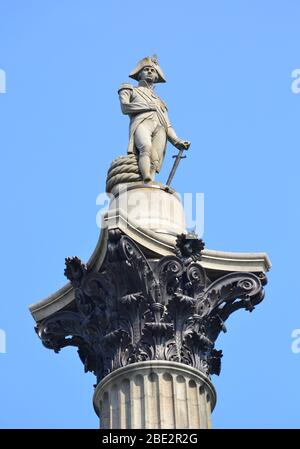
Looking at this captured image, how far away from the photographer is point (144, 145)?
40.3 m

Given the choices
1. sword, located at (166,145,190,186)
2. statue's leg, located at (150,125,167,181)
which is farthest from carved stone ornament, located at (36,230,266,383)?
statue's leg, located at (150,125,167,181)

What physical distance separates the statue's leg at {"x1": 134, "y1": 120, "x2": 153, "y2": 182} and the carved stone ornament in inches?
154

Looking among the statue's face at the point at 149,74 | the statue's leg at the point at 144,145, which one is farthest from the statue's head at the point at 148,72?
the statue's leg at the point at 144,145

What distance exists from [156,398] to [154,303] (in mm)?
2298

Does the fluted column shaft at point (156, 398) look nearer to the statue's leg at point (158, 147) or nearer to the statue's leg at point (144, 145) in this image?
the statue's leg at point (144, 145)

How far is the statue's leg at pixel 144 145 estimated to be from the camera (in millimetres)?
39812

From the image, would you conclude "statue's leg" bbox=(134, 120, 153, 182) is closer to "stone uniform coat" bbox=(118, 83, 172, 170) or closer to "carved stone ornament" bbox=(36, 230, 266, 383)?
"stone uniform coat" bbox=(118, 83, 172, 170)

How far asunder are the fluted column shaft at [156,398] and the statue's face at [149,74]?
1039 cm

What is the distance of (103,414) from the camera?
35.6 meters

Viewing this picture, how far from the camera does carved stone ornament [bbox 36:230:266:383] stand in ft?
117

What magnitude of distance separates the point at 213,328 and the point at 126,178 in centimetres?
513

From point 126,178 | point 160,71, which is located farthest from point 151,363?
point 160,71
